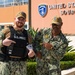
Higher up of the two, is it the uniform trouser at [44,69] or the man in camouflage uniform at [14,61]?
the man in camouflage uniform at [14,61]

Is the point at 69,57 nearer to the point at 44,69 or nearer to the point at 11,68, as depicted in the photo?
the point at 44,69

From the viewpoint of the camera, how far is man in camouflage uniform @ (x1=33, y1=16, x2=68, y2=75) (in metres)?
4.88

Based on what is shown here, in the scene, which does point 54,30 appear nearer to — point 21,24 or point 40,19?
point 21,24

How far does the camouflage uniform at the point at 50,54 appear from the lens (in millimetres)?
4883

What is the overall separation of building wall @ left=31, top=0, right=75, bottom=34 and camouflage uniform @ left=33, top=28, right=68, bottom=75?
12790 millimetres

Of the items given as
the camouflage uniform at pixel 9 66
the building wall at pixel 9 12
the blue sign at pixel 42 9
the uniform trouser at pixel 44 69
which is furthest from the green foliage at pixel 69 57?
the building wall at pixel 9 12

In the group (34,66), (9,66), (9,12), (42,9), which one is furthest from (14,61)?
(9,12)

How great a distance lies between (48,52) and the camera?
4.91 m

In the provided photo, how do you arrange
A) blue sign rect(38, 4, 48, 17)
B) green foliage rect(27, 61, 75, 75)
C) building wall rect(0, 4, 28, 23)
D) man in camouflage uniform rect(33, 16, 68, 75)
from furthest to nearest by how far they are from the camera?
building wall rect(0, 4, 28, 23), blue sign rect(38, 4, 48, 17), green foliage rect(27, 61, 75, 75), man in camouflage uniform rect(33, 16, 68, 75)

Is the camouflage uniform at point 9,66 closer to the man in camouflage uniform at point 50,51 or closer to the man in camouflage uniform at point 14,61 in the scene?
the man in camouflage uniform at point 14,61

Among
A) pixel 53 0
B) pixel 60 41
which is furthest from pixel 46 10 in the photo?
pixel 60 41

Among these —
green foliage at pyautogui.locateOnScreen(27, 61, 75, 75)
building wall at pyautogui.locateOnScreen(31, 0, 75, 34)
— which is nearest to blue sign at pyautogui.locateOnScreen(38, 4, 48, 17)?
building wall at pyautogui.locateOnScreen(31, 0, 75, 34)

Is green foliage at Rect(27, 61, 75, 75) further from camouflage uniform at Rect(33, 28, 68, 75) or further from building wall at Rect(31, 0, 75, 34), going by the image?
building wall at Rect(31, 0, 75, 34)

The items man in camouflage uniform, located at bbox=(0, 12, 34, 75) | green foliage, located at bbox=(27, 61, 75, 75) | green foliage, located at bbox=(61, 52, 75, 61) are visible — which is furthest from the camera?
green foliage, located at bbox=(61, 52, 75, 61)
